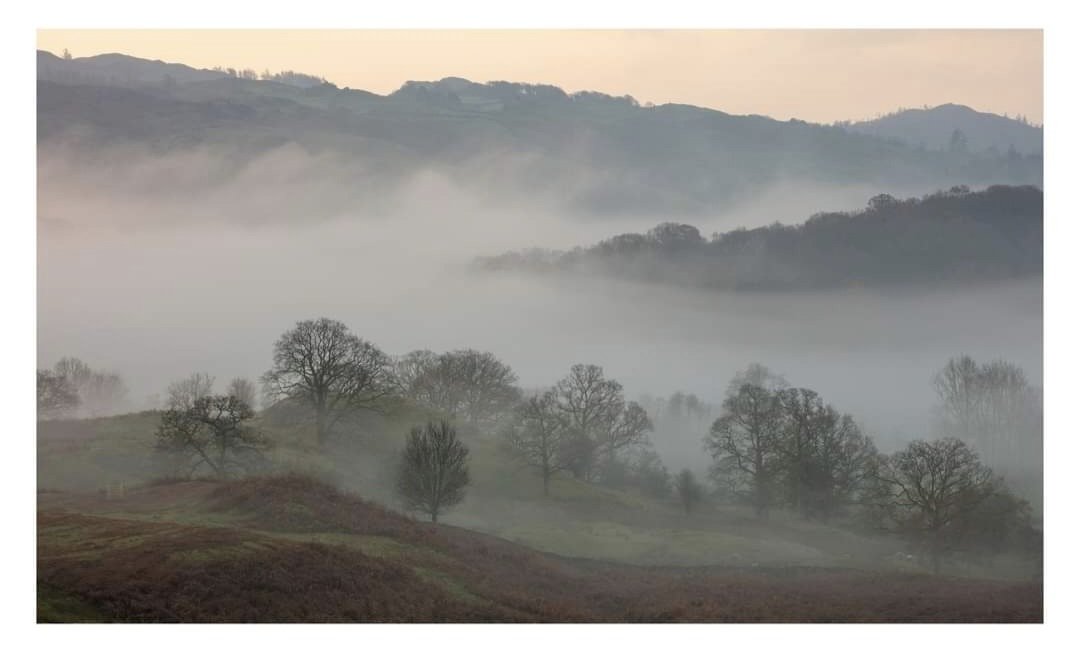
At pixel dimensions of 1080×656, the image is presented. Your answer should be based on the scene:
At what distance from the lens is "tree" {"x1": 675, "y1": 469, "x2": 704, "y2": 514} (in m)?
27.7

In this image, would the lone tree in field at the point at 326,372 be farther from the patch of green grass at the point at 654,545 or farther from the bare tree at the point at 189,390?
the patch of green grass at the point at 654,545

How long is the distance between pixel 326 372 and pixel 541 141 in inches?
461

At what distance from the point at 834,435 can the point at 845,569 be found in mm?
4843

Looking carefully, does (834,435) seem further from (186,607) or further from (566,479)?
(186,607)

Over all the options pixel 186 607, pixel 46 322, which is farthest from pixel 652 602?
pixel 46 322

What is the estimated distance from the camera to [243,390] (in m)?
28.1

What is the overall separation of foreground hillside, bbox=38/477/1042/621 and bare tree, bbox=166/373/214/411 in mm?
3067

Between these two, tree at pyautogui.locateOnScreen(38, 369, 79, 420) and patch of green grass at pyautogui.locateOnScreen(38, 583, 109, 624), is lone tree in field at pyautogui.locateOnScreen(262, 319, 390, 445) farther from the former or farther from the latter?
patch of green grass at pyautogui.locateOnScreen(38, 583, 109, 624)

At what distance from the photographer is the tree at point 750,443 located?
90.9 ft

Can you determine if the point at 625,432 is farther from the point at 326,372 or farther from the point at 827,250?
the point at 827,250

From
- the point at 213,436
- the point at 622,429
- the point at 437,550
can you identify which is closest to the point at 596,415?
the point at 622,429
